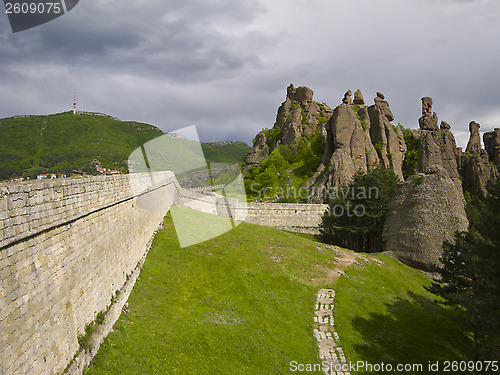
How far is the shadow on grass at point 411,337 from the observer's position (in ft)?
54.8

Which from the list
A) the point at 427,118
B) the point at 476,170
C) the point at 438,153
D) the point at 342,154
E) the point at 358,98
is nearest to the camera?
the point at 342,154

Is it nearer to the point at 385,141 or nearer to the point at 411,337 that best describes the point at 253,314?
the point at 411,337

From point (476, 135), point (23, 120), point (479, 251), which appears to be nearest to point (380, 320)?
point (479, 251)

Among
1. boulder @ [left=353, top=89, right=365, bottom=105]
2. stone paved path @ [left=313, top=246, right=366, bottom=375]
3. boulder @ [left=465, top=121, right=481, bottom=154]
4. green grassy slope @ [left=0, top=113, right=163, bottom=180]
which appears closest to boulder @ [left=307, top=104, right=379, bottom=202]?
boulder @ [left=353, top=89, right=365, bottom=105]

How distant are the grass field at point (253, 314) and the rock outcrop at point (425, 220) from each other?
2838mm

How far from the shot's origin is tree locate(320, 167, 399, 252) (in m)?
36.6

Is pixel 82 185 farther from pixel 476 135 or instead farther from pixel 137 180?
pixel 476 135

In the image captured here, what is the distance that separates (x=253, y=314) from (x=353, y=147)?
164 ft

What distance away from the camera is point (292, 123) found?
85.4 meters

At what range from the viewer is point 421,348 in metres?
17.6

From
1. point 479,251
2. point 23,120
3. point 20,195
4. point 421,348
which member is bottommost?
point 421,348

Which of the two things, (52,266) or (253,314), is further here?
(253,314)

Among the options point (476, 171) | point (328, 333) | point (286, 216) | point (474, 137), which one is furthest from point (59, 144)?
point (474, 137)

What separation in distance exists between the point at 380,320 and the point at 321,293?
4120 mm
